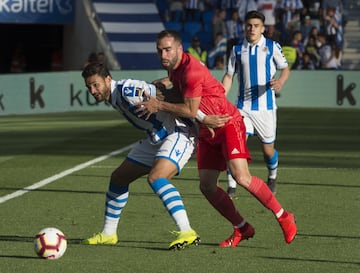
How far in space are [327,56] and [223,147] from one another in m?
25.6

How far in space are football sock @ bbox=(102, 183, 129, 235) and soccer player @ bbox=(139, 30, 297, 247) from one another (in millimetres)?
821

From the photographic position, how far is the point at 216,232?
12.6m

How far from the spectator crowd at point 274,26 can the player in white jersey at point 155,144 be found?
23.1m

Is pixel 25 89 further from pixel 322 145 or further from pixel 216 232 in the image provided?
pixel 216 232

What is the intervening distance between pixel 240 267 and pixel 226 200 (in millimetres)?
1237

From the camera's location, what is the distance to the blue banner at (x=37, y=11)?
38.2 m

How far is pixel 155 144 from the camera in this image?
11.5 metres

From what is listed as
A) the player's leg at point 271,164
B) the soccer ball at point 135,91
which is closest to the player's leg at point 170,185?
the soccer ball at point 135,91

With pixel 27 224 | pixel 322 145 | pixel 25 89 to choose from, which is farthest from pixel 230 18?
pixel 27 224

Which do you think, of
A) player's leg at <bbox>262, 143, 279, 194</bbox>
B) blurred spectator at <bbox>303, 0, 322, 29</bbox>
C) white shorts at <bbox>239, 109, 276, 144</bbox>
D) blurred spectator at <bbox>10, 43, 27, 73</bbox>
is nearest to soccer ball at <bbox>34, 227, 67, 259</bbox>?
white shorts at <bbox>239, 109, 276, 144</bbox>

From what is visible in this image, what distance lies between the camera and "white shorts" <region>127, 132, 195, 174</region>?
37.0 ft

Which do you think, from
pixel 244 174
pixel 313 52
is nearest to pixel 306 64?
pixel 313 52

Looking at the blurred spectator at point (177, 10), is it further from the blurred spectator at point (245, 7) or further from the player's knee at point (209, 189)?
the player's knee at point (209, 189)

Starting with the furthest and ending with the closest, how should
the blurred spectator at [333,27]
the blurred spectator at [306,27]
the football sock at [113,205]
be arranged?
the blurred spectator at [333,27], the blurred spectator at [306,27], the football sock at [113,205]
